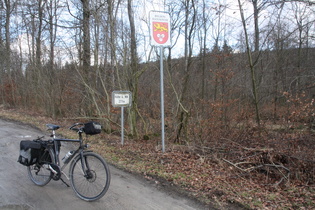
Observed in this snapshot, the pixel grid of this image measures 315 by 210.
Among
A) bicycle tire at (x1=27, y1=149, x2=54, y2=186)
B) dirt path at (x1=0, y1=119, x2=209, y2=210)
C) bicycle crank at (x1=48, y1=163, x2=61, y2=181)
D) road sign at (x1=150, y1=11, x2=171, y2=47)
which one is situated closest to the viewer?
dirt path at (x1=0, y1=119, x2=209, y2=210)

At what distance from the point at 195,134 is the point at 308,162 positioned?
3.93 metres

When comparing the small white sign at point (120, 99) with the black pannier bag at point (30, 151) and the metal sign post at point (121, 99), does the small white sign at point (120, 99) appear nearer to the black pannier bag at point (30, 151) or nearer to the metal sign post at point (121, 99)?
the metal sign post at point (121, 99)

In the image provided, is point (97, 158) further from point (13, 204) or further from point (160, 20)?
point (160, 20)

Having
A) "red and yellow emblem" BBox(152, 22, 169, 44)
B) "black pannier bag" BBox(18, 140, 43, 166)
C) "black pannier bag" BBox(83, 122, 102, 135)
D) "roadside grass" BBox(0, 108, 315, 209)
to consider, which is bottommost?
"roadside grass" BBox(0, 108, 315, 209)

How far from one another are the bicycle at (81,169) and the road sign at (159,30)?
3596 mm

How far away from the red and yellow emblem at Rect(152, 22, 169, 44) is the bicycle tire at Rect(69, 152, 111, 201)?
13.1 ft

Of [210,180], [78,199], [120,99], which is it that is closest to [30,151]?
[78,199]

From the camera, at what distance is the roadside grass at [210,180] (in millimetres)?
4113

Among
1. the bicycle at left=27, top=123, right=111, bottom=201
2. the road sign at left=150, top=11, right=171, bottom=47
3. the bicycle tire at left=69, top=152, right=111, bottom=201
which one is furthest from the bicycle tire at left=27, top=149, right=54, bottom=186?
the road sign at left=150, top=11, right=171, bottom=47

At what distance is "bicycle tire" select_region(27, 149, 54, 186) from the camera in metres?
4.23

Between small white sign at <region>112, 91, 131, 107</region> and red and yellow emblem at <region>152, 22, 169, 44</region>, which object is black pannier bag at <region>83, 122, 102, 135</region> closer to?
red and yellow emblem at <region>152, 22, 169, 44</region>

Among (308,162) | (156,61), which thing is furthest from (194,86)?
(308,162)

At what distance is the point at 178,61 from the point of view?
1343cm

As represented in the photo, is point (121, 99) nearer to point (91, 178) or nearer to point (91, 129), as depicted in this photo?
point (91, 129)
